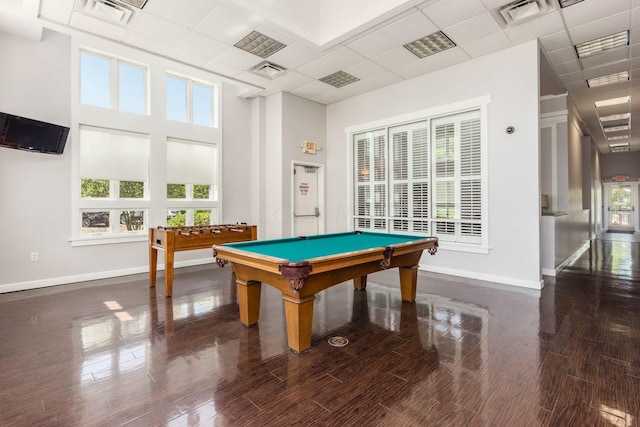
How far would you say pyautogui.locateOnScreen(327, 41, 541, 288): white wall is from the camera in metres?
4.38

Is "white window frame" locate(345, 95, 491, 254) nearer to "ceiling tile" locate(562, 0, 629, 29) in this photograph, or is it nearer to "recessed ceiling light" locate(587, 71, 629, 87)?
"ceiling tile" locate(562, 0, 629, 29)

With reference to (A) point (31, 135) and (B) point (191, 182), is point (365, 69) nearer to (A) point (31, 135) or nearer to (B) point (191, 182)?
(B) point (191, 182)

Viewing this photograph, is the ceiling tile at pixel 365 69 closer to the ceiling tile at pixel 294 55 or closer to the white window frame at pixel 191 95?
the ceiling tile at pixel 294 55

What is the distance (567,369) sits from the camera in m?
2.24

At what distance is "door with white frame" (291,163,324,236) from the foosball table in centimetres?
194

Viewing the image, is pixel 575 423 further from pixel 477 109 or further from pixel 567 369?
pixel 477 109

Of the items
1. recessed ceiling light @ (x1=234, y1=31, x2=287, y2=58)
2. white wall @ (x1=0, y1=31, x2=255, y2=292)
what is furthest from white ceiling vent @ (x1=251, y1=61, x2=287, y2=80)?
white wall @ (x1=0, y1=31, x2=255, y2=292)

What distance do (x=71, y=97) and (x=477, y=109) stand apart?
6103 mm

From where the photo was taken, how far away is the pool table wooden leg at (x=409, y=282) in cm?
372

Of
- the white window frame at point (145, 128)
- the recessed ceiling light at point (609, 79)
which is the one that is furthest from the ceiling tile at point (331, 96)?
the recessed ceiling light at point (609, 79)

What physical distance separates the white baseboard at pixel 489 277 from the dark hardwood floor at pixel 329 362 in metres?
0.36

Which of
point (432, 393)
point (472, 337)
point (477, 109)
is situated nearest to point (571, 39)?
point (477, 109)

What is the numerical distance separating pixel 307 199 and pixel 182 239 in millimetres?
3164

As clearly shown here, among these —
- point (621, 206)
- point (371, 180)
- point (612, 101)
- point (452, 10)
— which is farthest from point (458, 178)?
point (621, 206)
